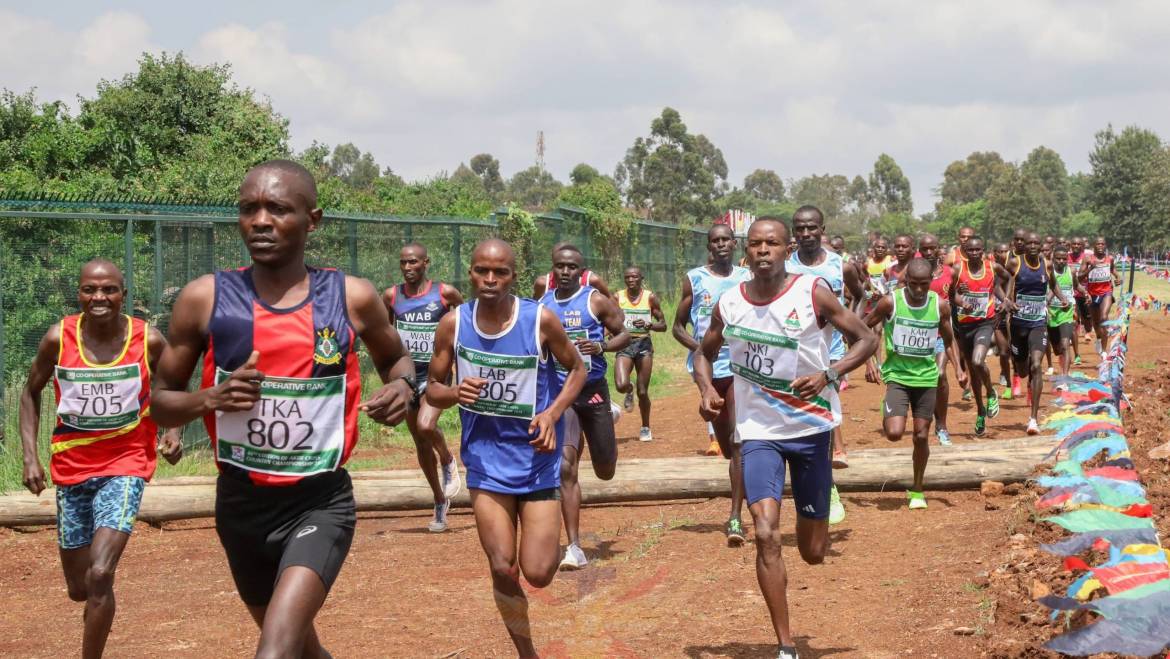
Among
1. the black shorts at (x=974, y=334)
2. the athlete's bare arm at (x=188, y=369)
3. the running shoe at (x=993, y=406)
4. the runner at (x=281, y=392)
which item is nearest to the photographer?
the athlete's bare arm at (x=188, y=369)

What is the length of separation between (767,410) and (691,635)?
1.39 m

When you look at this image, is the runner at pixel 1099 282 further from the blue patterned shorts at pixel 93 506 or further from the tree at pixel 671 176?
the tree at pixel 671 176

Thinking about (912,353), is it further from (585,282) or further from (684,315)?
(585,282)

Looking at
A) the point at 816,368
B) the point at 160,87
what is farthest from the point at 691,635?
the point at 160,87

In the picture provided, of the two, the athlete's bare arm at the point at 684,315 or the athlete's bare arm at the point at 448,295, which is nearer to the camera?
the athlete's bare arm at the point at 684,315

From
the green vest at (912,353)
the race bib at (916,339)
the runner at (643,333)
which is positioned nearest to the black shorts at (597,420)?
the green vest at (912,353)

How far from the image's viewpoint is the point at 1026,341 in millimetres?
15375

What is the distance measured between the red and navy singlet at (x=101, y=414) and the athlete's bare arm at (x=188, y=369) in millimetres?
2310

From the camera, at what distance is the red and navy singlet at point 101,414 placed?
21.2 ft

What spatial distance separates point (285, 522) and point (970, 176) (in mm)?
146847

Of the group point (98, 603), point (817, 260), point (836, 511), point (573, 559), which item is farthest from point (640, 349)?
point (98, 603)

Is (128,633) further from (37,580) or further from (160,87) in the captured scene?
(160,87)

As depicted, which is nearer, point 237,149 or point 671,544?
point 671,544

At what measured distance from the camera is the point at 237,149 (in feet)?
86.2
